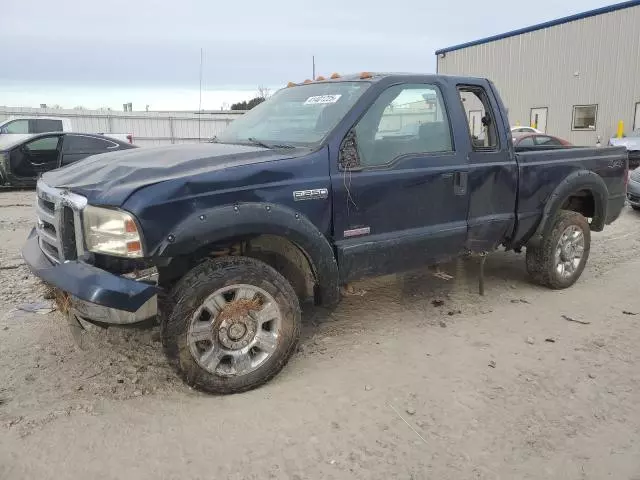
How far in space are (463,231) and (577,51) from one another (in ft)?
74.1

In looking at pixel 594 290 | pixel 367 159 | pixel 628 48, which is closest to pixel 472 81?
pixel 367 159

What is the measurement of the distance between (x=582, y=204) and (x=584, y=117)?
66.3 feet

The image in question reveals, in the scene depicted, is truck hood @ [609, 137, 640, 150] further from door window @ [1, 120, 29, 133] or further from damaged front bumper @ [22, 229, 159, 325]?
door window @ [1, 120, 29, 133]

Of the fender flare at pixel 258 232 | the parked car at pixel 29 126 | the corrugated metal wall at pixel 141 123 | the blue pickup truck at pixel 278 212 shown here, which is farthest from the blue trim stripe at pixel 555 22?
the fender flare at pixel 258 232

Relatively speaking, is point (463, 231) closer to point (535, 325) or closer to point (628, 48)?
point (535, 325)

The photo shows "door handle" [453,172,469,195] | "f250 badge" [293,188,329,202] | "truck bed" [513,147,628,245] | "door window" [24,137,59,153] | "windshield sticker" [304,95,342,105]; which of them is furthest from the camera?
"door window" [24,137,59,153]

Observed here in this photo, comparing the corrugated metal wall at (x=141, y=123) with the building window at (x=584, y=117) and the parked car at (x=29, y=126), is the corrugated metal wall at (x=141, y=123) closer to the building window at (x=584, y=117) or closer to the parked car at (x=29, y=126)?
the parked car at (x=29, y=126)

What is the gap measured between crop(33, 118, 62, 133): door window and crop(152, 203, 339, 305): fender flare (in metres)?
15.1

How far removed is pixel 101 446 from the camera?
2.71 meters

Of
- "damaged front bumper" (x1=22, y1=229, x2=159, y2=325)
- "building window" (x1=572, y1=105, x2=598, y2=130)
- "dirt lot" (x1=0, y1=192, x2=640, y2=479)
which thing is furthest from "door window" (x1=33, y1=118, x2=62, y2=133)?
"building window" (x1=572, y1=105, x2=598, y2=130)

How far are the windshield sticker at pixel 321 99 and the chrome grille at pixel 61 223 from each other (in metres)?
1.82

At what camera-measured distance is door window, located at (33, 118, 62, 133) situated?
15.8 m

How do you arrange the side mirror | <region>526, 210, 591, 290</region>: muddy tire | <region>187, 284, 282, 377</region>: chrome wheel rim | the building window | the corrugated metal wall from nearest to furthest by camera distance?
<region>187, 284, 282, 377</region>: chrome wheel rim
the side mirror
<region>526, 210, 591, 290</region>: muddy tire
the corrugated metal wall
the building window

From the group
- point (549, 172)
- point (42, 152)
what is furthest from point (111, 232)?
point (42, 152)
